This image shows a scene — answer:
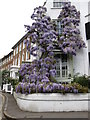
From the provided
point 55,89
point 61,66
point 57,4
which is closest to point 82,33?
point 61,66

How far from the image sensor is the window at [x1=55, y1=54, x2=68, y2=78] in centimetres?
1398

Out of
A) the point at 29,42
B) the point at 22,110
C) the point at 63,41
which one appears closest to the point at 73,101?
the point at 22,110

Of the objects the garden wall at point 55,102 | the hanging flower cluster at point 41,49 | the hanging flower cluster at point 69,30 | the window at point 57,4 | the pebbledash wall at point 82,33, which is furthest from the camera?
the window at point 57,4

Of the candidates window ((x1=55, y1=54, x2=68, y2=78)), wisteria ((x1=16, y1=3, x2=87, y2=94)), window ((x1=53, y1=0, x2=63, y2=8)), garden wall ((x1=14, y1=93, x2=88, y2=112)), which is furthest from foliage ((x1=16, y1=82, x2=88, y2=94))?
window ((x1=53, y1=0, x2=63, y2=8))

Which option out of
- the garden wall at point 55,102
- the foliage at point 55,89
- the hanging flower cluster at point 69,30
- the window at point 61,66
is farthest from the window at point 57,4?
the garden wall at point 55,102

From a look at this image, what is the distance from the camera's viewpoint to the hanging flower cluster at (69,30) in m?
12.8

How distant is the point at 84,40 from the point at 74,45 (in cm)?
176

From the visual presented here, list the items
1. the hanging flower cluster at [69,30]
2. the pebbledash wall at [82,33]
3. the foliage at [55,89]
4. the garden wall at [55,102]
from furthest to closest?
the pebbledash wall at [82,33] < the hanging flower cluster at [69,30] < the foliage at [55,89] < the garden wall at [55,102]

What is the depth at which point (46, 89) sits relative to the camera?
9430 mm

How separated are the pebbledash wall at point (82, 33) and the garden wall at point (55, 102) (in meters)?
4.73

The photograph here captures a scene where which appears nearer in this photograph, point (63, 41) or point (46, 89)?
point (46, 89)

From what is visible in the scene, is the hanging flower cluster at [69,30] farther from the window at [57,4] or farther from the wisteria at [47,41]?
the window at [57,4]

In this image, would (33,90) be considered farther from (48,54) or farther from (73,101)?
(48,54)

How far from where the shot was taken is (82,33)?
14.4 meters
